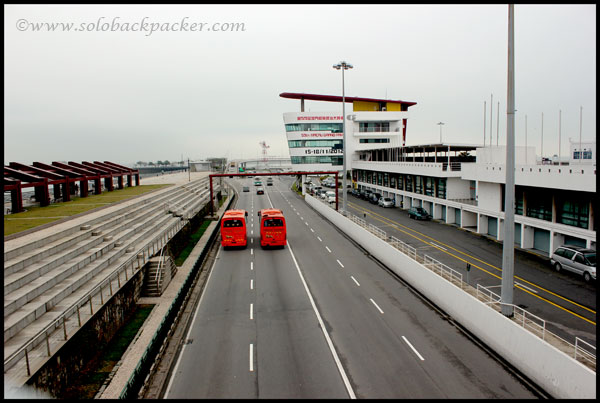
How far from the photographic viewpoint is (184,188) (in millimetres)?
53031

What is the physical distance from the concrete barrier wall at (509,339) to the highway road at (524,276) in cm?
316

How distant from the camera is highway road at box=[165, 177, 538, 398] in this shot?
38.8 ft

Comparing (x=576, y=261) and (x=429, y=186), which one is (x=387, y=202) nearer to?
(x=429, y=186)

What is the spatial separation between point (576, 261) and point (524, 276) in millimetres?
2926

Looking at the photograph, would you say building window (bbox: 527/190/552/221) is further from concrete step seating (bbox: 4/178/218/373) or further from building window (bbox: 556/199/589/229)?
concrete step seating (bbox: 4/178/218/373)

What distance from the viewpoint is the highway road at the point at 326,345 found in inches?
466

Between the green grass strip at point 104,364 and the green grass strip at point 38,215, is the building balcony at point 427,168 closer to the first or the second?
the green grass strip at point 104,364

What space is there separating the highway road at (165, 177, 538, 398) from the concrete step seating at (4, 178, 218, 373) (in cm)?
459

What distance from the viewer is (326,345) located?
1459 centimetres

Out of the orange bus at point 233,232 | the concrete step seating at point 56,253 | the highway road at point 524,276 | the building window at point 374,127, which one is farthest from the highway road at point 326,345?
the building window at point 374,127

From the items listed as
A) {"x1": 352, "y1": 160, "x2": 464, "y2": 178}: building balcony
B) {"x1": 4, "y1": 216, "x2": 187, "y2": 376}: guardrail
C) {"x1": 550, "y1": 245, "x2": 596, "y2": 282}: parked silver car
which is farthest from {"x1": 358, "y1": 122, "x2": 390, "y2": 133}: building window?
{"x1": 4, "y1": 216, "x2": 187, "y2": 376}: guardrail

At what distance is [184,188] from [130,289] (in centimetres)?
3562

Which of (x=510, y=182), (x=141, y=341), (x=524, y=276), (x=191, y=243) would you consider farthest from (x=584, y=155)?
(x=191, y=243)

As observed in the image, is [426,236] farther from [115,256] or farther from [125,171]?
[125,171]
